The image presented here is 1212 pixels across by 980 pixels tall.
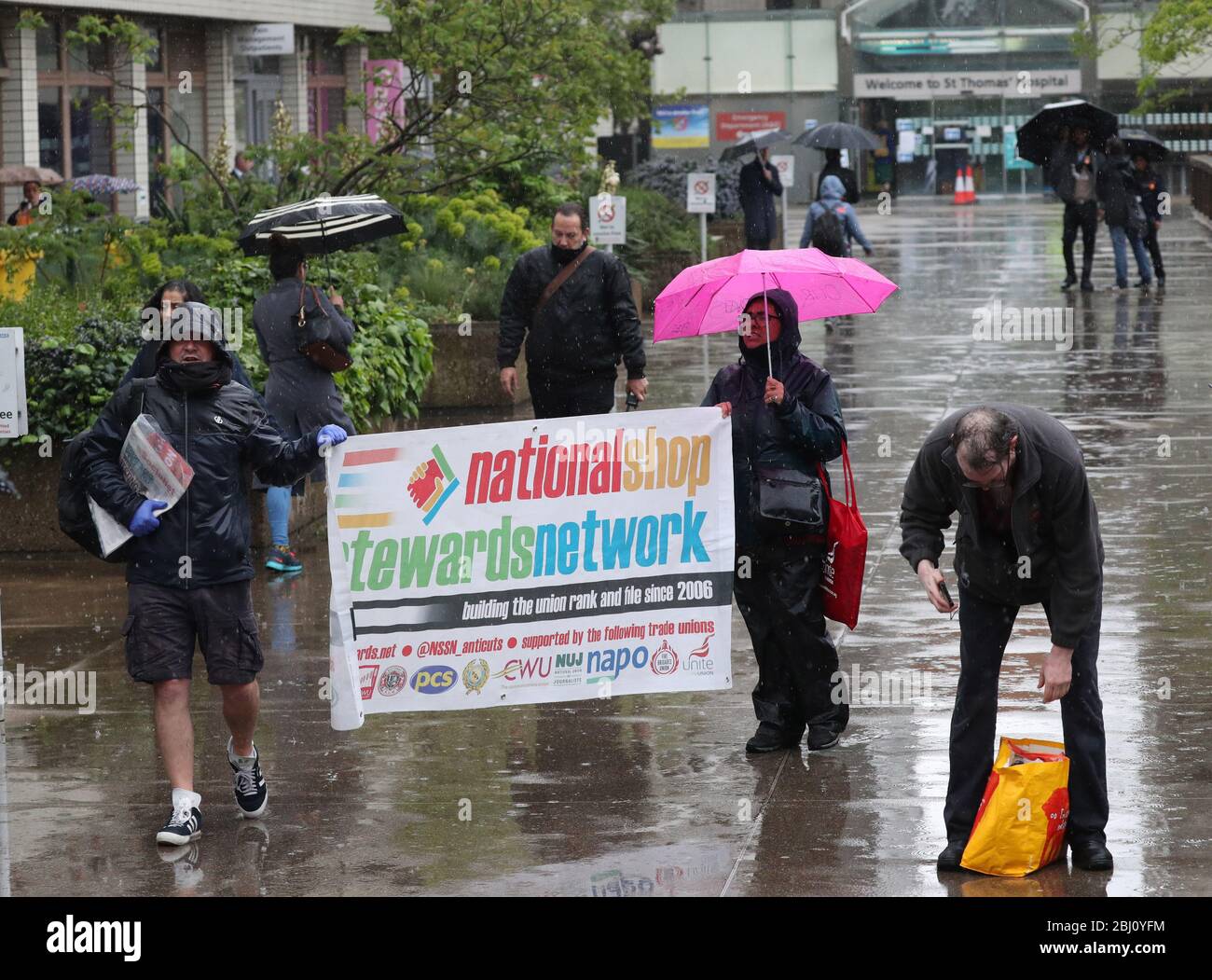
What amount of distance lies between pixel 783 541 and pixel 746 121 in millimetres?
51493

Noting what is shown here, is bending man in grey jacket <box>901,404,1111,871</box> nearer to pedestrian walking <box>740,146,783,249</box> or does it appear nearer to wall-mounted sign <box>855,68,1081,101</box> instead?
pedestrian walking <box>740,146,783,249</box>

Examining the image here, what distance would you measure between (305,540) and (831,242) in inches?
389

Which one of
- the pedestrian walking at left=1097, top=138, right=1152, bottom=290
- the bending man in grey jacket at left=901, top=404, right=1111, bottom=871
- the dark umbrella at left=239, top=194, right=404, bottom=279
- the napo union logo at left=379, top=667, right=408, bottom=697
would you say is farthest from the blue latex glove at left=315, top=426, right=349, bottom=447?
the pedestrian walking at left=1097, top=138, right=1152, bottom=290

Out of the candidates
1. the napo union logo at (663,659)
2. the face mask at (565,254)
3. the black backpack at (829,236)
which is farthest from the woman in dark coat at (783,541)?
the black backpack at (829,236)

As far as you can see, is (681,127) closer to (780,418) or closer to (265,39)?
(265,39)

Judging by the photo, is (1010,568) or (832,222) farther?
(832,222)

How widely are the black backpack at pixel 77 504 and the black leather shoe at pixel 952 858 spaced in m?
2.82

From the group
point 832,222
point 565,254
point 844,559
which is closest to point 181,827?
point 844,559

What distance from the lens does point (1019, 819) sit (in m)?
6.01

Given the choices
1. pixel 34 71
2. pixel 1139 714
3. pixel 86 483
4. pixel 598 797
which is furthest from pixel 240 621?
pixel 34 71

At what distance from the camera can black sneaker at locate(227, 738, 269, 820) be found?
678 cm

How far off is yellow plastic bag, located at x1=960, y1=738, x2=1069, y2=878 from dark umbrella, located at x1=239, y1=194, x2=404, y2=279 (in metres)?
5.06

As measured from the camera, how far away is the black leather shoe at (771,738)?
7.46 meters

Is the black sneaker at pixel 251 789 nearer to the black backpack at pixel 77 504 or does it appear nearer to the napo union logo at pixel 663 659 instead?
the black backpack at pixel 77 504
